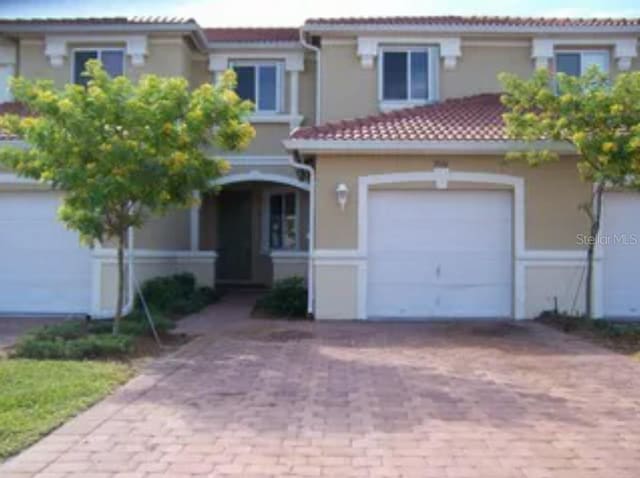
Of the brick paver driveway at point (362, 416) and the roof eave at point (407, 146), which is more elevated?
the roof eave at point (407, 146)

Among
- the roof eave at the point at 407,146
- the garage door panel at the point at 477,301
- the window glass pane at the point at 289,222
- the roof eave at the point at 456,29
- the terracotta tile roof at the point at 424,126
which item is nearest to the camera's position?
the roof eave at the point at 407,146

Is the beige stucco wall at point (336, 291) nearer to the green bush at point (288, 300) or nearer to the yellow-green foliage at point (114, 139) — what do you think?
the green bush at point (288, 300)

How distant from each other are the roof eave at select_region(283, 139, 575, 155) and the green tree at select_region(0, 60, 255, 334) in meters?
3.12

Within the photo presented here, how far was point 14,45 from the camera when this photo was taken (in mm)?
20234

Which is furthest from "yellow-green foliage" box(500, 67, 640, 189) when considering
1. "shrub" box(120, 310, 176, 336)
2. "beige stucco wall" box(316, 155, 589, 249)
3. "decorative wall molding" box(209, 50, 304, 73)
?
"decorative wall molding" box(209, 50, 304, 73)

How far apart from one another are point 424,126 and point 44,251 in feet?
26.3

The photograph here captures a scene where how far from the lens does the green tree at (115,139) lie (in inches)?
456

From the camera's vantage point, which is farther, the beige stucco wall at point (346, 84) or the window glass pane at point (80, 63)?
the window glass pane at point (80, 63)

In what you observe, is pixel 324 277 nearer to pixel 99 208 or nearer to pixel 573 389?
pixel 99 208

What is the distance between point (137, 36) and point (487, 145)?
9008 mm

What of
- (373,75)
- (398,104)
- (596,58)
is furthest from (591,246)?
(373,75)

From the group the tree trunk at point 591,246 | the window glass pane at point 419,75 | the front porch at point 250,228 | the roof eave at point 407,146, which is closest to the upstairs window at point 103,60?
the front porch at point 250,228

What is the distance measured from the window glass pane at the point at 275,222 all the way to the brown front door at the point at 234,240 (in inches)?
28.2

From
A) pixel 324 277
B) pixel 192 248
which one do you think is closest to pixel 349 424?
pixel 324 277
